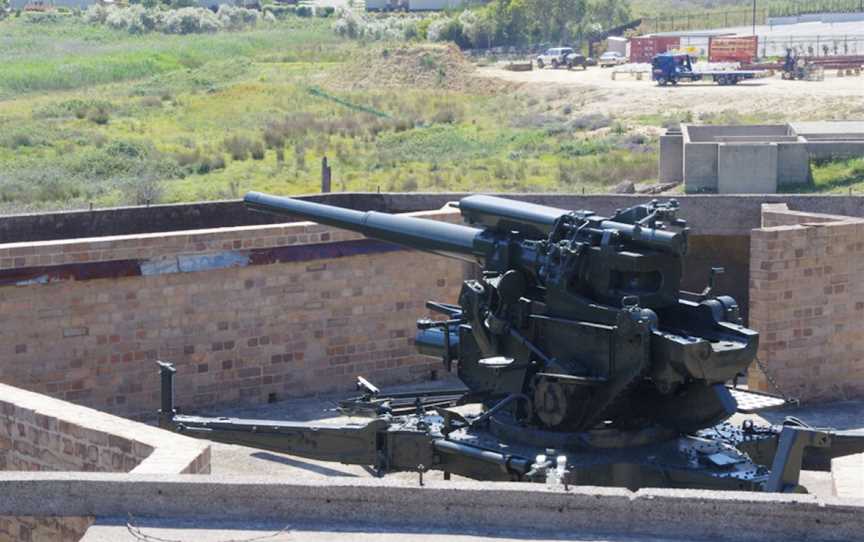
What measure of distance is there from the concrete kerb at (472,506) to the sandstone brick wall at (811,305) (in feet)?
21.3

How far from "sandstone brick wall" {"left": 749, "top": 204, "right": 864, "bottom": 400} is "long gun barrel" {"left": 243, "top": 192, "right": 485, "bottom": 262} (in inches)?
Answer: 139

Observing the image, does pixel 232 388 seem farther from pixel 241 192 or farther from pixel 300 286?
pixel 241 192

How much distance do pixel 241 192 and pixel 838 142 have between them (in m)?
12.8

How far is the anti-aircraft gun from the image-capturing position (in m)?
9.44

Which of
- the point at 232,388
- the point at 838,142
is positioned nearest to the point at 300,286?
the point at 232,388

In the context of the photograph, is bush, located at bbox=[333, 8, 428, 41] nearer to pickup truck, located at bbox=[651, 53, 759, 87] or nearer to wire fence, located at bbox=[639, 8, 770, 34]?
wire fence, located at bbox=[639, 8, 770, 34]

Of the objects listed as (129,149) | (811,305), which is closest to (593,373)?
(811,305)

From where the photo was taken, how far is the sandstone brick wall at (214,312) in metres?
13.6

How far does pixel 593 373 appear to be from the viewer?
970cm

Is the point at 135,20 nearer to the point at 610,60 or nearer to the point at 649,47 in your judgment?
the point at 610,60

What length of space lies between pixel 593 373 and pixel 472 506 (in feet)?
7.23

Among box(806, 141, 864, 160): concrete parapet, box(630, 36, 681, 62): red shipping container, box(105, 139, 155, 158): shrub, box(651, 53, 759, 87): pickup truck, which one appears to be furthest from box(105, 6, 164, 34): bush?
box(806, 141, 864, 160): concrete parapet

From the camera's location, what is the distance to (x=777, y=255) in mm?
13945

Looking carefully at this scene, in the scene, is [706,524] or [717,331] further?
[717,331]
